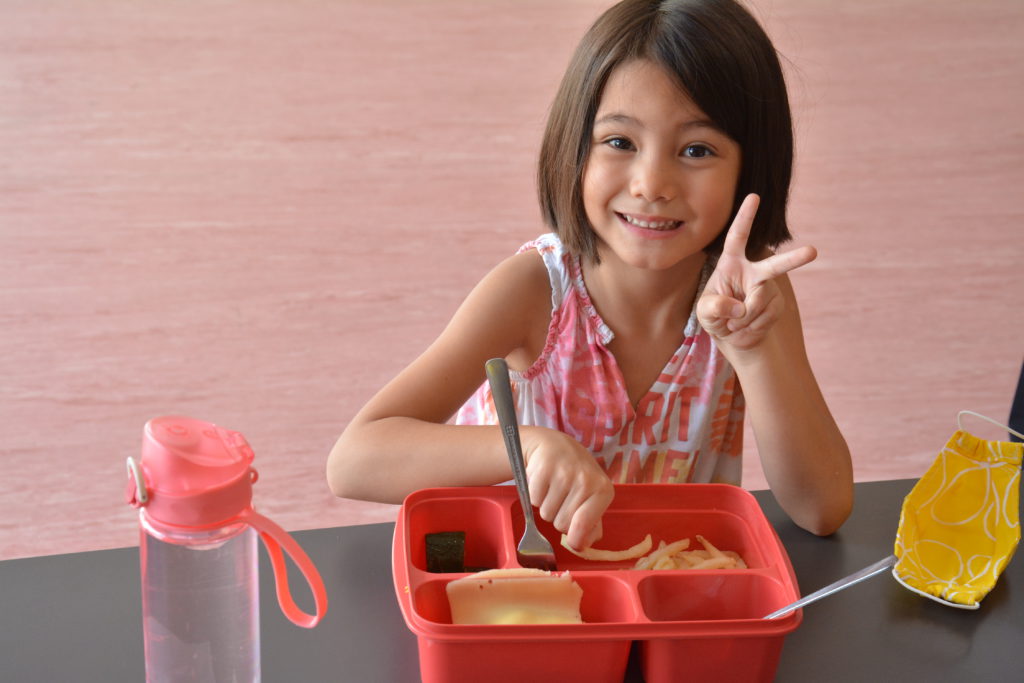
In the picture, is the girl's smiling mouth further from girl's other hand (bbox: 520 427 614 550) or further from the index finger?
girl's other hand (bbox: 520 427 614 550)

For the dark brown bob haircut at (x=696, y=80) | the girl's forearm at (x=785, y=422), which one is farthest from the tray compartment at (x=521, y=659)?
the dark brown bob haircut at (x=696, y=80)

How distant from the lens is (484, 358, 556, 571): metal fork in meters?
0.99

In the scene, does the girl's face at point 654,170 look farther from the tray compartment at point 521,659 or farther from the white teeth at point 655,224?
the tray compartment at point 521,659

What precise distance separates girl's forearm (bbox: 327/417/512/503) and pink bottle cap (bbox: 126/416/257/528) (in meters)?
0.41

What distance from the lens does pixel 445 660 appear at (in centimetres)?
82

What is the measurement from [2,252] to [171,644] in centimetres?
248

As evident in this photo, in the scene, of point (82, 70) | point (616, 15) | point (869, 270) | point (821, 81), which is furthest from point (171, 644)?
point (821, 81)

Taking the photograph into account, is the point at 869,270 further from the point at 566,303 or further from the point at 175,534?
the point at 175,534

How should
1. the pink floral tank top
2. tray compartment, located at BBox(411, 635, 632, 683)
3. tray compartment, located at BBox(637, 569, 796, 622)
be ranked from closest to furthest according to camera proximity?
tray compartment, located at BBox(411, 635, 632, 683) → tray compartment, located at BBox(637, 569, 796, 622) → the pink floral tank top

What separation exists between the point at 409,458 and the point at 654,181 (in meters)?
0.39

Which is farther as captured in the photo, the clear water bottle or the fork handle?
the fork handle

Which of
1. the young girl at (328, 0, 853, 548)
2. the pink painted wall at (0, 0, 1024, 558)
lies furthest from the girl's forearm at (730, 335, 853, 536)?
the pink painted wall at (0, 0, 1024, 558)

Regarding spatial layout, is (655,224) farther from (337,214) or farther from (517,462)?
(337,214)

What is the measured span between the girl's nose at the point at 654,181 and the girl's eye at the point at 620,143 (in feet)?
0.09
